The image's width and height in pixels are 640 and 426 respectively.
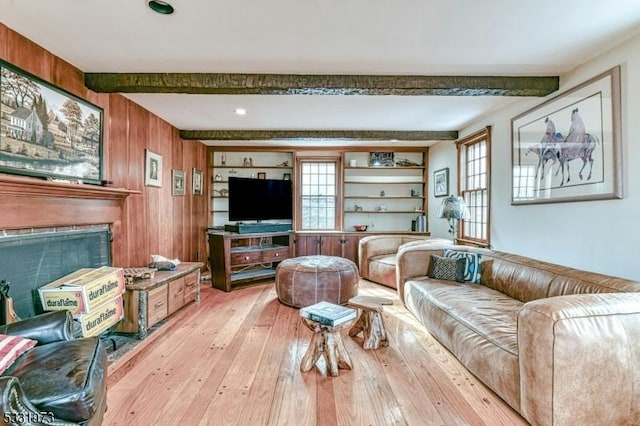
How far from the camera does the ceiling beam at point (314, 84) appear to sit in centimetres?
295

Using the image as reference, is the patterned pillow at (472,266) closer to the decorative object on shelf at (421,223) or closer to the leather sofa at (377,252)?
the leather sofa at (377,252)

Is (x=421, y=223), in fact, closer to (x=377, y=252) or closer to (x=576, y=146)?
(x=377, y=252)

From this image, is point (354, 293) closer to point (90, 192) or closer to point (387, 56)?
point (387, 56)

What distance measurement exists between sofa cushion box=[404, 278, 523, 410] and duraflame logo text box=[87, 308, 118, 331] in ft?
8.87

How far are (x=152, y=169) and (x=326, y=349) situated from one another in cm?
316

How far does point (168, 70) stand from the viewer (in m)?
2.90

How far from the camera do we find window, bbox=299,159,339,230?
6426 millimetres

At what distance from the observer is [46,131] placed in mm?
2500

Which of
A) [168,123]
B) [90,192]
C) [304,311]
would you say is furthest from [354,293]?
[168,123]

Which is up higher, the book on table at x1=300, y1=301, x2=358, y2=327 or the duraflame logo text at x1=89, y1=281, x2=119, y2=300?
the duraflame logo text at x1=89, y1=281, x2=119, y2=300

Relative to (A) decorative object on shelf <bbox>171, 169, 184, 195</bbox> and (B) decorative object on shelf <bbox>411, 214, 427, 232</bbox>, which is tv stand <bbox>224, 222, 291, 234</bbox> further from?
(B) decorative object on shelf <bbox>411, 214, 427, 232</bbox>

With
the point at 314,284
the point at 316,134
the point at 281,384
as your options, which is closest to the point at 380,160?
the point at 316,134

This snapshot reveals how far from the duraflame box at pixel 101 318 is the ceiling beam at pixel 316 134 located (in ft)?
9.75

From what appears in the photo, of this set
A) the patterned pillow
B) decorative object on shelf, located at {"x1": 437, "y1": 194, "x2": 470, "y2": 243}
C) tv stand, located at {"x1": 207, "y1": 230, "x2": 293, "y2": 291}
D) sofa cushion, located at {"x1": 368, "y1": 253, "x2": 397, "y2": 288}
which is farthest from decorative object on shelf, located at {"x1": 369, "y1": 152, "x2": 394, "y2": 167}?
the patterned pillow
